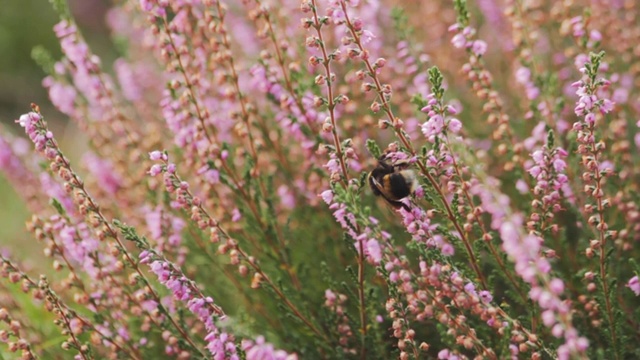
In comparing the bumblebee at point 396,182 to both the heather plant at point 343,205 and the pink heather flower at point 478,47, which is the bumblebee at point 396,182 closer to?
the heather plant at point 343,205

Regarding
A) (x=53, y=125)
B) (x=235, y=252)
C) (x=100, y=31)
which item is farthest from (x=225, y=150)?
(x=100, y=31)

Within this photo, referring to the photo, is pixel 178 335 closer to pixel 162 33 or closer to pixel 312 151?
pixel 312 151

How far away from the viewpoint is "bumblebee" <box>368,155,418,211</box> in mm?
2367

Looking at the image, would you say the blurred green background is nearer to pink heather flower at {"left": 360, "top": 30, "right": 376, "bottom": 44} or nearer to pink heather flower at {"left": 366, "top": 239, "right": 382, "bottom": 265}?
pink heather flower at {"left": 360, "top": 30, "right": 376, "bottom": 44}

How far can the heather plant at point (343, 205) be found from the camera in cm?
232

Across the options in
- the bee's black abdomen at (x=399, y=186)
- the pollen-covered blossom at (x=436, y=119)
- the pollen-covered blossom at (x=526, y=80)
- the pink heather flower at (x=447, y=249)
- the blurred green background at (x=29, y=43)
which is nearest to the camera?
the pollen-covered blossom at (x=436, y=119)

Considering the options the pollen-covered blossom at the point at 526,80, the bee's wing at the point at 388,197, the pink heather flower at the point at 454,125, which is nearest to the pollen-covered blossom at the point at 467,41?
the pollen-covered blossom at the point at 526,80

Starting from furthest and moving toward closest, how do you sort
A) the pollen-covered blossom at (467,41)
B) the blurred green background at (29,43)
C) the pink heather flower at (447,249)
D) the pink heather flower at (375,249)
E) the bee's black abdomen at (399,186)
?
the blurred green background at (29,43) < the pollen-covered blossom at (467,41) < the pink heather flower at (447,249) < the bee's black abdomen at (399,186) < the pink heather flower at (375,249)

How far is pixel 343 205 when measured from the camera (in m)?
2.15

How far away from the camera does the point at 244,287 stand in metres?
3.88

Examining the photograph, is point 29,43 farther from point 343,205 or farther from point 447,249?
point 343,205

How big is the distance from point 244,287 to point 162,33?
159cm

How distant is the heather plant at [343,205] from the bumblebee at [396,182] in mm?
27

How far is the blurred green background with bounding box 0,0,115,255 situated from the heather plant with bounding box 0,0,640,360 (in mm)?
6218
